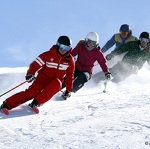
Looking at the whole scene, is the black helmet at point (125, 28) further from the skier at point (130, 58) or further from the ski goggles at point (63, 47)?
the ski goggles at point (63, 47)

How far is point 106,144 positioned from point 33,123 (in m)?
1.43

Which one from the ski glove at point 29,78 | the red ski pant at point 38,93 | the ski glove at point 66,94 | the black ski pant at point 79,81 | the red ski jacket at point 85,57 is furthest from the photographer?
the red ski jacket at point 85,57

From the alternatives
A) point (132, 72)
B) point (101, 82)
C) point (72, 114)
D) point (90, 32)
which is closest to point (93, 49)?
point (90, 32)

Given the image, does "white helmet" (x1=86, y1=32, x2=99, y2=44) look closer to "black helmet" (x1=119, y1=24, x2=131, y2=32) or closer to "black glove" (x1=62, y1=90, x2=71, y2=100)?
"black glove" (x1=62, y1=90, x2=71, y2=100)

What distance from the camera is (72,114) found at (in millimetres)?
6145

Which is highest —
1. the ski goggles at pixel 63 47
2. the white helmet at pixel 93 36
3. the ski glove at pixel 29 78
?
the white helmet at pixel 93 36

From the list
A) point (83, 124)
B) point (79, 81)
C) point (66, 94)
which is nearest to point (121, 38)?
point (79, 81)

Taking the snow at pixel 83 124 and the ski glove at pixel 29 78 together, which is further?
the ski glove at pixel 29 78

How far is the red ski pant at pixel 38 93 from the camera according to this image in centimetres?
648

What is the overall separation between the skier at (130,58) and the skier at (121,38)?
113 centimetres

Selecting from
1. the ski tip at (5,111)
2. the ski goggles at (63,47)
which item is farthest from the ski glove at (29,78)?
the ski tip at (5,111)

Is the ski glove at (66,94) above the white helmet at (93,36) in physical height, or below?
below

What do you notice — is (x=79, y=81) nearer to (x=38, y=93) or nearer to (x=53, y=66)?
(x=53, y=66)

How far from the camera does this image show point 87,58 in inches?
360
